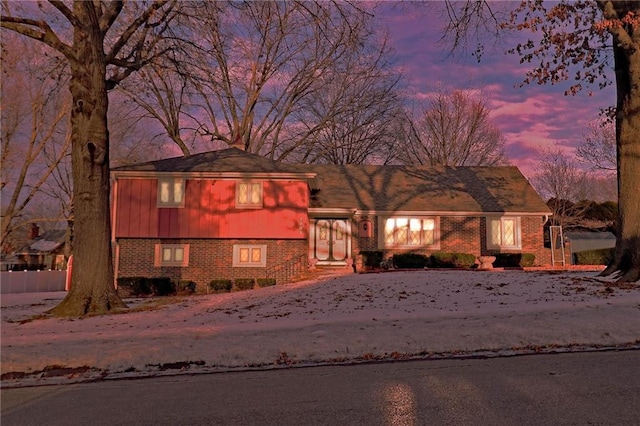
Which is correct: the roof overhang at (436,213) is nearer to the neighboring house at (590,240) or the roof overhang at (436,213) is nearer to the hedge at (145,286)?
the hedge at (145,286)

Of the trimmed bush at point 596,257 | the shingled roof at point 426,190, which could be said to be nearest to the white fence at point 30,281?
the shingled roof at point 426,190

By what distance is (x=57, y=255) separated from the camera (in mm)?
57625

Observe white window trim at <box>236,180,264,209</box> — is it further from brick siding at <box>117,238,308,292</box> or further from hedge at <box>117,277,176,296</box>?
hedge at <box>117,277,176,296</box>

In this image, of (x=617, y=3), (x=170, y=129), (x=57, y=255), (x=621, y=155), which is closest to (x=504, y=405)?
(x=621, y=155)

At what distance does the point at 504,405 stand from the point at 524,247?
22.5m

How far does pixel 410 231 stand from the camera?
25625 mm

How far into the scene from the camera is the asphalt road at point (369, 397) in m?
4.61

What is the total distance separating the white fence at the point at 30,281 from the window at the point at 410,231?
779 inches

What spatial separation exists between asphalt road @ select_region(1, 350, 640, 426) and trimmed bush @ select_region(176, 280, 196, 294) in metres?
16.1

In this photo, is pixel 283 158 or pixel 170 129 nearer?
pixel 170 129

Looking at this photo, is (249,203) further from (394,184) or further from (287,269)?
(394,184)

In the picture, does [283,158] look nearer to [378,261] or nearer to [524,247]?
[378,261]

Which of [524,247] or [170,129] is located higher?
[170,129]

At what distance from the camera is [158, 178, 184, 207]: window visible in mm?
22969
